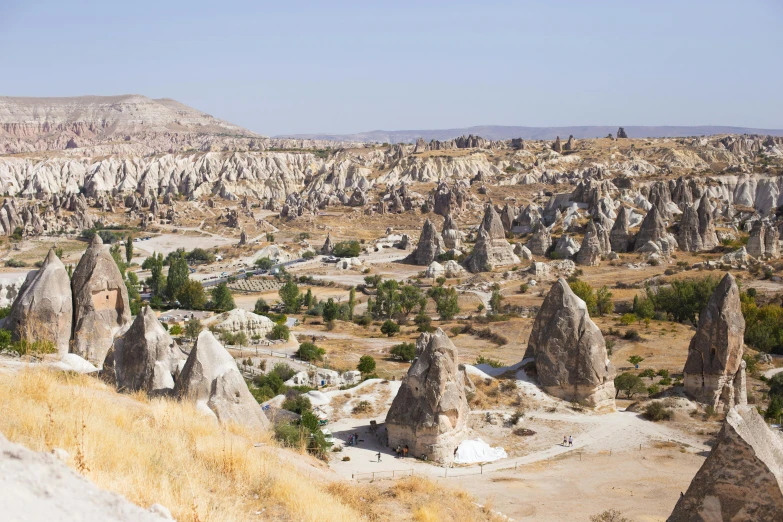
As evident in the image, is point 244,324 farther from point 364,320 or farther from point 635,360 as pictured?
point 635,360

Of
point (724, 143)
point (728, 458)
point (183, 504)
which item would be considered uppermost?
point (724, 143)

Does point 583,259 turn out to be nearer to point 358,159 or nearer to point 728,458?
point 728,458

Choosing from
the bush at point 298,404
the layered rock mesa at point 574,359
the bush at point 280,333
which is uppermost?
the layered rock mesa at point 574,359

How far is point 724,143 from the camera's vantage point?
140000mm

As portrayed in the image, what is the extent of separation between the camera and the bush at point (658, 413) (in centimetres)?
2203

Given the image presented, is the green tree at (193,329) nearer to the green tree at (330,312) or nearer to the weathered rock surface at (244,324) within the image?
the weathered rock surface at (244,324)

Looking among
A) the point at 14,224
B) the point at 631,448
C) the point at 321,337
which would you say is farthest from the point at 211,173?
the point at 631,448

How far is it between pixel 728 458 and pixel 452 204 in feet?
289

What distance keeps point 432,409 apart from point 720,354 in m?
10.6

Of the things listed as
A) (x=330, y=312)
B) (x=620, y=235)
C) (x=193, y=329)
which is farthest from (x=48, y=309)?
(x=620, y=235)

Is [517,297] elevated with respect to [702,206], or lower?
lower

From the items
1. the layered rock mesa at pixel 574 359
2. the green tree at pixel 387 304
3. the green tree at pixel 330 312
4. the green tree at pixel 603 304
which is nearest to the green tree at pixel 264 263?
the green tree at pixel 387 304

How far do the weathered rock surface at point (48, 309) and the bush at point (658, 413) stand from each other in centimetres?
1792

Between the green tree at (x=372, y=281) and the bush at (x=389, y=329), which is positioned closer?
the bush at (x=389, y=329)
